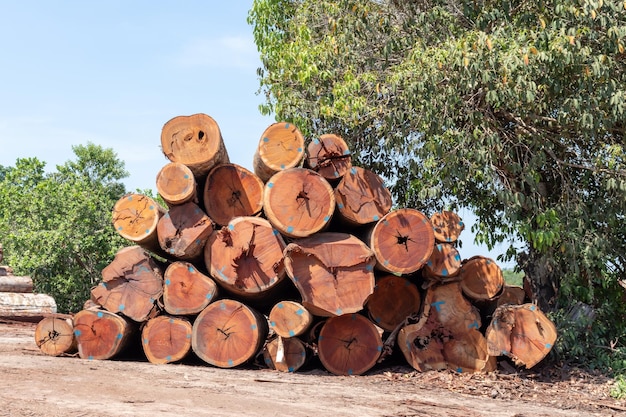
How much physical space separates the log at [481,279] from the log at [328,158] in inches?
77.4

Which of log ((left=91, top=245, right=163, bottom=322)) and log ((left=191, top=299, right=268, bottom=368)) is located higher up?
log ((left=91, top=245, right=163, bottom=322))

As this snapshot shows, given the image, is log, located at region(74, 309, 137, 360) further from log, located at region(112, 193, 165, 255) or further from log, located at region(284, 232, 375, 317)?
log, located at region(284, 232, 375, 317)

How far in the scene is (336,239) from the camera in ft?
25.6

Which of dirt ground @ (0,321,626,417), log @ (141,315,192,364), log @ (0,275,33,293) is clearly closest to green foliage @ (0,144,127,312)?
log @ (0,275,33,293)

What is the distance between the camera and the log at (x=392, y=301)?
332 inches

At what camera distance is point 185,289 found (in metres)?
7.95

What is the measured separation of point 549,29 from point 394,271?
354 centimetres

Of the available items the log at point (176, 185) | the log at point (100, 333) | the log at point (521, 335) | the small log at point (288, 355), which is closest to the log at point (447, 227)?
the log at point (521, 335)

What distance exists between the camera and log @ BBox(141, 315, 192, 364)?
26.2 ft

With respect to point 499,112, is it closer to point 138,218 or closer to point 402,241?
point 402,241

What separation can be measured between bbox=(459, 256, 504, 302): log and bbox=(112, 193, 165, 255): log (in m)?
3.81

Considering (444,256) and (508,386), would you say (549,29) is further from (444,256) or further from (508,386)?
(508,386)

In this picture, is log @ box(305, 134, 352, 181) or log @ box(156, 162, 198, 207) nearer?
log @ box(156, 162, 198, 207)

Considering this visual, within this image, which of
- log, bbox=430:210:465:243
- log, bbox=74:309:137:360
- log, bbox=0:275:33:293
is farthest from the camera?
log, bbox=0:275:33:293
